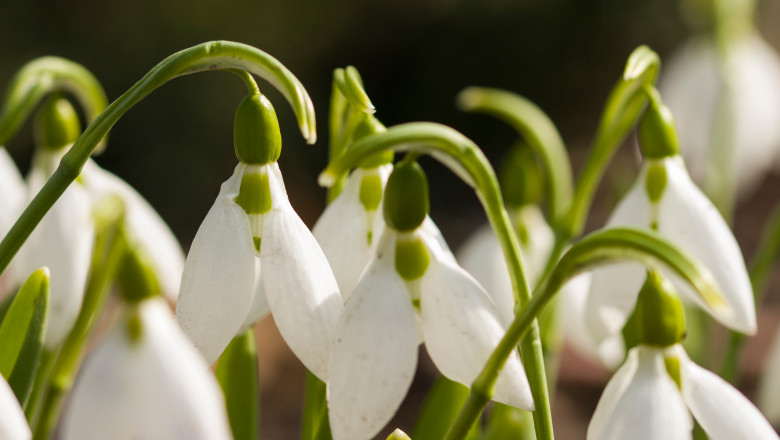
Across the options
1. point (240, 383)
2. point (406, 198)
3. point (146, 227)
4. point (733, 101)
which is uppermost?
point (733, 101)

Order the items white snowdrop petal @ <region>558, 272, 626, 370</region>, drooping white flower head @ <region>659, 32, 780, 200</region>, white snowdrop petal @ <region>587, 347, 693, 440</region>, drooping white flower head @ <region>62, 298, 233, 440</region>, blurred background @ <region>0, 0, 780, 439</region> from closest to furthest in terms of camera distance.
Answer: drooping white flower head @ <region>62, 298, 233, 440</region>, white snowdrop petal @ <region>587, 347, 693, 440</region>, white snowdrop petal @ <region>558, 272, 626, 370</region>, drooping white flower head @ <region>659, 32, 780, 200</region>, blurred background @ <region>0, 0, 780, 439</region>

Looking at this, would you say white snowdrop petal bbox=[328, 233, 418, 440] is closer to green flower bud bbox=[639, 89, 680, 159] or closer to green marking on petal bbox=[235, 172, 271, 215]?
green marking on petal bbox=[235, 172, 271, 215]

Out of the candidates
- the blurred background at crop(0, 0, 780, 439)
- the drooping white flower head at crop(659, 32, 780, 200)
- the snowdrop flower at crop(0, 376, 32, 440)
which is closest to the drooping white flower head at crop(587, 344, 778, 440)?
the snowdrop flower at crop(0, 376, 32, 440)

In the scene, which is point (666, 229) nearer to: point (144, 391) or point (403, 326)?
point (403, 326)

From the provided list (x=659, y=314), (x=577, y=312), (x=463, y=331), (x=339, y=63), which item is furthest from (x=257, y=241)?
(x=339, y=63)

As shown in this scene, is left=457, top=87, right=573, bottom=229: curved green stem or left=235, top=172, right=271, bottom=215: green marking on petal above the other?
left=457, top=87, right=573, bottom=229: curved green stem

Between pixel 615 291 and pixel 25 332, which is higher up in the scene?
pixel 615 291
